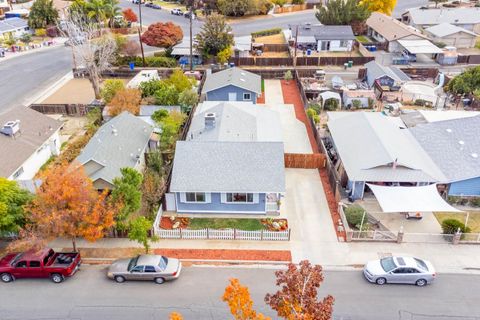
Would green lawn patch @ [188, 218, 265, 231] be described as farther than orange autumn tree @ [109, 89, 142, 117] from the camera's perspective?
No

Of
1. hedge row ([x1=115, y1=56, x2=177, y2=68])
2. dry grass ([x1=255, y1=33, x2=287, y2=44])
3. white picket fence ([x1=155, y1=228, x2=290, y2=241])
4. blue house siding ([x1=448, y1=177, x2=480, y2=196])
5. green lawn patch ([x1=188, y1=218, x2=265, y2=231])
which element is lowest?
green lawn patch ([x1=188, y1=218, x2=265, y2=231])

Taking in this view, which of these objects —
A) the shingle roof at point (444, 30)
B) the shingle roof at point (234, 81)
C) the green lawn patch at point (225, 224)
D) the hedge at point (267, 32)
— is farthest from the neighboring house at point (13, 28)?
the shingle roof at point (444, 30)

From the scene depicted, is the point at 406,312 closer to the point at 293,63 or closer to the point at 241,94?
the point at 241,94

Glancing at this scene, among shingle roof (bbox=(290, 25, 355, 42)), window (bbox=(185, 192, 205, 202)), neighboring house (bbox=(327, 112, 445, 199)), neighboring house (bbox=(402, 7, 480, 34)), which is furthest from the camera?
neighboring house (bbox=(402, 7, 480, 34))

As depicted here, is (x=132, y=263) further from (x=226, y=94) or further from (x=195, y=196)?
(x=226, y=94)

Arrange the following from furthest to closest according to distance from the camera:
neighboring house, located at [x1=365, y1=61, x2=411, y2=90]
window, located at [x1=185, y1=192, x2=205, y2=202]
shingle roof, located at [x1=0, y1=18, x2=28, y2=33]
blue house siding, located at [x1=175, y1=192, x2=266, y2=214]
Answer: shingle roof, located at [x1=0, y1=18, x2=28, y2=33] < neighboring house, located at [x1=365, y1=61, x2=411, y2=90] < blue house siding, located at [x1=175, y1=192, x2=266, y2=214] < window, located at [x1=185, y1=192, x2=205, y2=202]

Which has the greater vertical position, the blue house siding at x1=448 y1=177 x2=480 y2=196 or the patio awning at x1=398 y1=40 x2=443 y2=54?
the patio awning at x1=398 y1=40 x2=443 y2=54

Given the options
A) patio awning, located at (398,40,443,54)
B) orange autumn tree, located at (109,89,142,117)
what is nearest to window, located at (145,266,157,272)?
orange autumn tree, located at (109,89,142,117)

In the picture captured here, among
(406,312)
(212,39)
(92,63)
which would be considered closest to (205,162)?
(406,312)

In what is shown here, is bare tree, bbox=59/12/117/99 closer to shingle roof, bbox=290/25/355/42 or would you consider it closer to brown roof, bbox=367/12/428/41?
shingle roof, bbox=290/25/355/42
